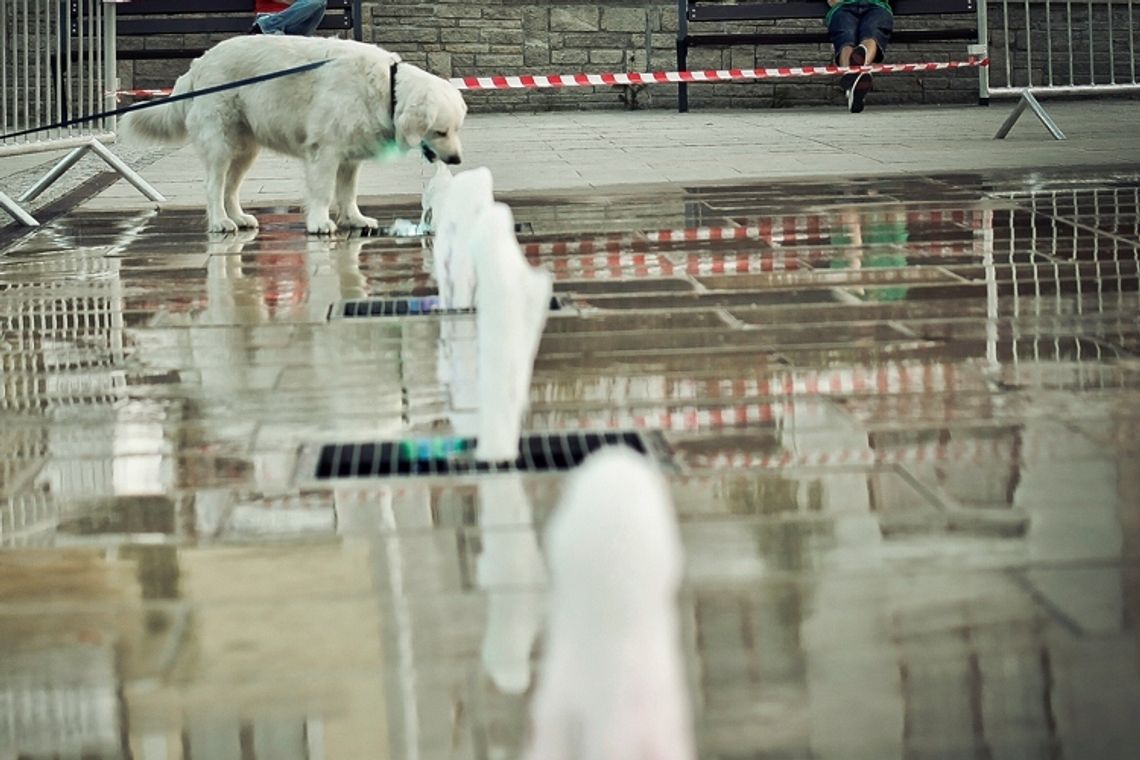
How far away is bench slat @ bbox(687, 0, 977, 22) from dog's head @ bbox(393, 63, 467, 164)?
12.7 m

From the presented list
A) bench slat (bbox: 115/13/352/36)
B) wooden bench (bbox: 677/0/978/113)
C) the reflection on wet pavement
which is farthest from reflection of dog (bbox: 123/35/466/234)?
wooden bench (bbox: 677/0/978/113)

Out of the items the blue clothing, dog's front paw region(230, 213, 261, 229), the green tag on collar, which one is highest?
the blue clothing

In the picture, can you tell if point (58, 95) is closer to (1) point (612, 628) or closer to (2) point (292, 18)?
(2) point (292, 18)

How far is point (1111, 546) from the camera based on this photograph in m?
3.54

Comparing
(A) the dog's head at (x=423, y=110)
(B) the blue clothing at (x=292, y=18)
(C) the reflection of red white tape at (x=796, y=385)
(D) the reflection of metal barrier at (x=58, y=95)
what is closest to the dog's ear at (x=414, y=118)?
(A) the dog's head at (x=423, y=110)

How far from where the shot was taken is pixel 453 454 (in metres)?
4.46

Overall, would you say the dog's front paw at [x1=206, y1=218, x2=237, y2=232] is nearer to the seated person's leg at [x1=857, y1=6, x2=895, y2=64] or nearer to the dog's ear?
the dog's ear

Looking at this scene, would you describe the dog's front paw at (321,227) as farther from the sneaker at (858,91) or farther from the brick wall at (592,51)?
the brick wall at (592,51)

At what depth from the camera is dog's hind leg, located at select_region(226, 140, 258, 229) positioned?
10227 mm

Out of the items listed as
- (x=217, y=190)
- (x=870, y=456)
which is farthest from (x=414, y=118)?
(x=870, y=456)

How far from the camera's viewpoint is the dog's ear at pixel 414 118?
31.3 ft

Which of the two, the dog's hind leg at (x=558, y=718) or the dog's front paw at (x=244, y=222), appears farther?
the dog's front paw at (x=244, y=222)

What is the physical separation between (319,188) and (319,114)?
402mm

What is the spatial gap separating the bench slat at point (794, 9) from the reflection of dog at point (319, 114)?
12541 millimetres
